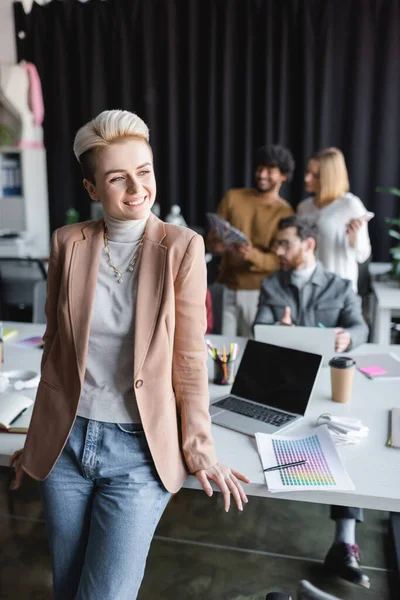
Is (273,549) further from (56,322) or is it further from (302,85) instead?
(302,85)

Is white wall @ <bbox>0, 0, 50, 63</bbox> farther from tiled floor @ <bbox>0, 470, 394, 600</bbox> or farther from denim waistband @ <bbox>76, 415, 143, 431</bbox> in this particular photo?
denim waistband @ <bbox>76, 415, 143, 431</bbox>

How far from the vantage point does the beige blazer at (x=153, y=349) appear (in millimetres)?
1182

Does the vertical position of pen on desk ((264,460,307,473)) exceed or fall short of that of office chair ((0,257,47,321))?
it exceeds it

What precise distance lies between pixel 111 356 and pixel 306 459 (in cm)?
56

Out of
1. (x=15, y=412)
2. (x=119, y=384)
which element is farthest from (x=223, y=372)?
(x=119, y=384)

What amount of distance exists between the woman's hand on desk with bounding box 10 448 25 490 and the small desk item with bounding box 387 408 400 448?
90 centimetres

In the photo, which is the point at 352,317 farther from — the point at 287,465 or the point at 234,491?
the point at 234,491

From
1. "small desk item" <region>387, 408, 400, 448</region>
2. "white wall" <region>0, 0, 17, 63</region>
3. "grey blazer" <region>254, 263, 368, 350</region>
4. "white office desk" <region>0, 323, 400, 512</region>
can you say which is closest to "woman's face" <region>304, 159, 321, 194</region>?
"grey blazer" <region>254, 263, 368, 350</region>

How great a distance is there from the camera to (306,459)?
4.64ft

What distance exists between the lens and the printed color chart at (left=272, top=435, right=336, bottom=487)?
1305 mm

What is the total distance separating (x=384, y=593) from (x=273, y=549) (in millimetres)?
418

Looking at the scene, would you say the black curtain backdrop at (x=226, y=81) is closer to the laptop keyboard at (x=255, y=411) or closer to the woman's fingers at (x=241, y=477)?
the laptop keyboard at (x=255, y=411)

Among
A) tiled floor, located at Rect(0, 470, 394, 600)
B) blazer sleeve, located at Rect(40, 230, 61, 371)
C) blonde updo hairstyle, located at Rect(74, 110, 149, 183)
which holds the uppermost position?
blonde updo hairstyle, located at Rect(74, 110, 149, 183)

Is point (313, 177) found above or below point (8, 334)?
above
